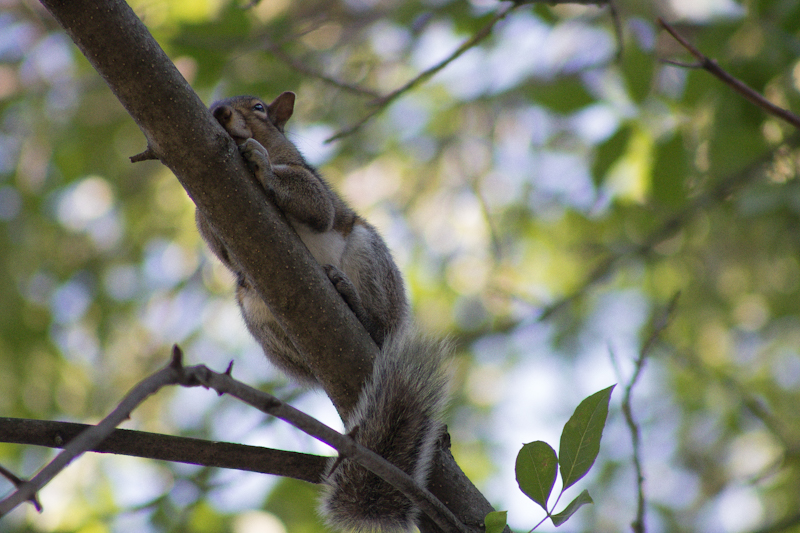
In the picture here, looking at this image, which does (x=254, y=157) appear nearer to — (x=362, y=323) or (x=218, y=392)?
(x=362, y=323)

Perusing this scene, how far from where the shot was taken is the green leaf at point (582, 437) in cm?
129

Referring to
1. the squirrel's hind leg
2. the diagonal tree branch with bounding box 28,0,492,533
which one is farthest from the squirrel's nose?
the diagonal tree branch with bounding box 28,0,492,533

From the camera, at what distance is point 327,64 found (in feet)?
13.2

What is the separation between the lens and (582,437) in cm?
130

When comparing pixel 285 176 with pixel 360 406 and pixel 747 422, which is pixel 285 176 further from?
pixel 747 422

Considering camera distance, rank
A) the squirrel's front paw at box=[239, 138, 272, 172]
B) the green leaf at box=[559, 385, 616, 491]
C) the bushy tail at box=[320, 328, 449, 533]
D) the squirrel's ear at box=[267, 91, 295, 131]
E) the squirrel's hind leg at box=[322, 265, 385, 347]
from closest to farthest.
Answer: the green leaf at box=[559, 385, 616, 491] → the bushy tail at box=[320, 328, 449, 533] → the squirrel's front paw at box=[239, 138, 272, 172] → the squirrel's hind leg at box=[322, 265, 385, 347] → the squirrel's ear at box=[267, 91, 295, 131]

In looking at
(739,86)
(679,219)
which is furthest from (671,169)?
(739,86)

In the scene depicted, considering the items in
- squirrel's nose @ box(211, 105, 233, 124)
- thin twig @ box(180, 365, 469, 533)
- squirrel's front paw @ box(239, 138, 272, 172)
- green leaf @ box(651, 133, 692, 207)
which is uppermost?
squirrel's nose @ box(211, 105, 233, 124)

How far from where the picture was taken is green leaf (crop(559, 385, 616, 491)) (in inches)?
50.6

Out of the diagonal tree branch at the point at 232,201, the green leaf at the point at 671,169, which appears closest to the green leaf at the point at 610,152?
the green leaf at the point at 671,169

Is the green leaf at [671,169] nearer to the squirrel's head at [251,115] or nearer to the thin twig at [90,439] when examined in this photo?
the squirrel's head at [251,115]

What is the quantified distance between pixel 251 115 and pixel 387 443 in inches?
60.3

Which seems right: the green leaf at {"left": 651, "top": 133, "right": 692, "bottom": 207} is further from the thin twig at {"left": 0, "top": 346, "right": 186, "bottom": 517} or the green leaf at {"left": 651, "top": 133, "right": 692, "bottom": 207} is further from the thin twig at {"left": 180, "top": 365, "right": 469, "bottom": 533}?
the thin twig at {"left": 0, "top": 346, "right": 186, "bottom": 517}

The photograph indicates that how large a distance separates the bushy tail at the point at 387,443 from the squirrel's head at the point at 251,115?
1093 millimetres
